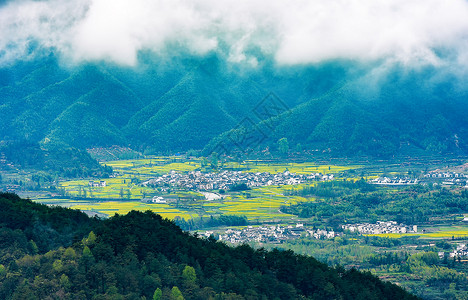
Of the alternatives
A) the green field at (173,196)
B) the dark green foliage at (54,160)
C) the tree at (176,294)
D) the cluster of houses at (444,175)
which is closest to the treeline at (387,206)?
the green field at (173,196)

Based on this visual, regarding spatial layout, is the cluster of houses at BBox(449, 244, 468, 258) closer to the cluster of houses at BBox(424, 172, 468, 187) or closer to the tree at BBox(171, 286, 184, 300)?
the tree at BBox(171, 286, 184, 300)

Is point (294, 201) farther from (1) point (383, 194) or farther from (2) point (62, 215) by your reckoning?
(2) point (62, 215)

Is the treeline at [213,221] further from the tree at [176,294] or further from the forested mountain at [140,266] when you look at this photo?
the tree at [176,294]

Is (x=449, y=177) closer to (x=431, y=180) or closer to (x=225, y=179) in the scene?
(x=431, y=180)

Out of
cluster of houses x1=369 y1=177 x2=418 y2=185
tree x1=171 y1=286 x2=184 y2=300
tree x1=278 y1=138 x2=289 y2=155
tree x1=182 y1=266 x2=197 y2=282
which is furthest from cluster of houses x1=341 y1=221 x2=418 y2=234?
tree x1=278 y1=138 x2=289 y2=155

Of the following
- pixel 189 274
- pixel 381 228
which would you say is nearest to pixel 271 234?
pixel 381 228
